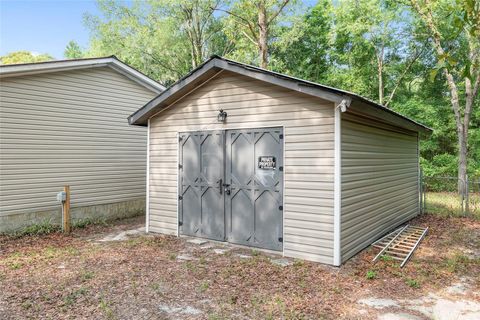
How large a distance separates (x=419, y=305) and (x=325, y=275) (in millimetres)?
1188

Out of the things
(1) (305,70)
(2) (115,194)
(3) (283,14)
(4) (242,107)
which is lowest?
(2) (115,194)

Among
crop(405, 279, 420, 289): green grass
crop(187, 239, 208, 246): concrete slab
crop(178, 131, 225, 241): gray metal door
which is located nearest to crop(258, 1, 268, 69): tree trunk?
crop(178, 131, 225, 241): gray metal door

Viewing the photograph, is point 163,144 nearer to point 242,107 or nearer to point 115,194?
point 242,107

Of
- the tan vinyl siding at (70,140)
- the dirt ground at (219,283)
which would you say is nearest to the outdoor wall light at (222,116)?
the dirt ground at (219,283)

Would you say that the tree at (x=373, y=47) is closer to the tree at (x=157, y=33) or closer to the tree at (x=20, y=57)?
the tree at (x=157, y=33)

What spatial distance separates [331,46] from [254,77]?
1591cm

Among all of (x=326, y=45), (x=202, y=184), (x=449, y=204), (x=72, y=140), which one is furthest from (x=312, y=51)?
(x=202, y=184)

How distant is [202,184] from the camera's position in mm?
6340

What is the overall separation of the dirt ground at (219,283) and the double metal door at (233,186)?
36cm

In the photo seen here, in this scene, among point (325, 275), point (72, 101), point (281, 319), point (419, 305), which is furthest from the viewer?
point (72, 101)

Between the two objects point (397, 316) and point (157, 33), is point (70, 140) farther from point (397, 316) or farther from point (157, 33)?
point (157, 33)

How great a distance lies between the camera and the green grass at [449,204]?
8980mm

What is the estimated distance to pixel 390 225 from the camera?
688cm

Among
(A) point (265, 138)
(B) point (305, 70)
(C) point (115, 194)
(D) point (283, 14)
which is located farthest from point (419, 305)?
(B) point (305, 70)
